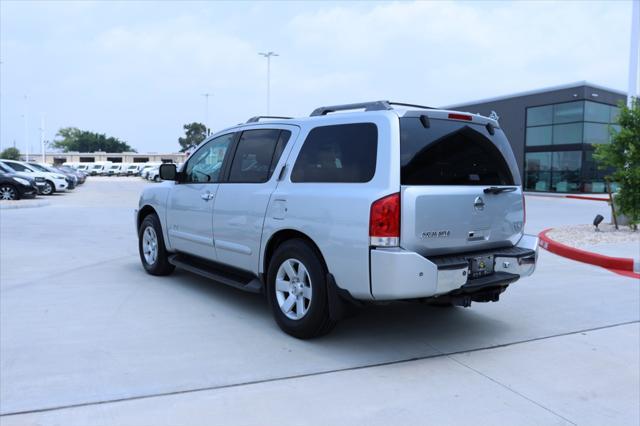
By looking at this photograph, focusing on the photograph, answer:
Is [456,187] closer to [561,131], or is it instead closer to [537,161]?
[561,131]

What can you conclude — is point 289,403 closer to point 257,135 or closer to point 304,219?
point 304,219

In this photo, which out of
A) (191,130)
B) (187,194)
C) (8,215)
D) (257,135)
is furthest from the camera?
(191,130)

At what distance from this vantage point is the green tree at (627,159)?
1109cm

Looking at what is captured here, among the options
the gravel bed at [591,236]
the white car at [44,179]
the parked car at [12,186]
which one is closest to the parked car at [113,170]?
the white car at [44,179]

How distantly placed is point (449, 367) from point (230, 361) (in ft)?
5.52

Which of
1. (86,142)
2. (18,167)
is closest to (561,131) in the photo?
(18,167)

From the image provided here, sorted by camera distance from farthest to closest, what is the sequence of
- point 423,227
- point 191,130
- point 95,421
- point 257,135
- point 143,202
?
1. point 191,130
2. point 143,202
3. point 257,135
4. point 423,227
5. point 95,421

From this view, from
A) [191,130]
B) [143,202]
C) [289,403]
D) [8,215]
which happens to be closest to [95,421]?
[289,403]

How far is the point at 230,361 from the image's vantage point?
4168 millimetres

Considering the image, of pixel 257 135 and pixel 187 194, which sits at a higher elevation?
pixel 257 135

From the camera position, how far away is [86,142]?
14225cm

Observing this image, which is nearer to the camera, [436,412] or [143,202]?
[436,412]

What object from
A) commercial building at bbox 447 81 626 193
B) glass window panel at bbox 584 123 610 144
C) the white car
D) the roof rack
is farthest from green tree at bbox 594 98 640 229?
the white car

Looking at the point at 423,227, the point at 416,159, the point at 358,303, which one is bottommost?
the point at 358,303
